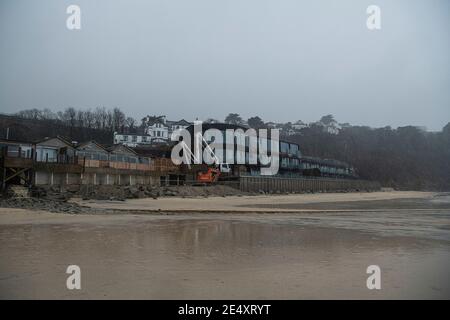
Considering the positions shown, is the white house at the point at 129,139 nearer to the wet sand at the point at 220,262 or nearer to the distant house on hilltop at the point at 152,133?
the distant house on hilltop at the point at 152,133

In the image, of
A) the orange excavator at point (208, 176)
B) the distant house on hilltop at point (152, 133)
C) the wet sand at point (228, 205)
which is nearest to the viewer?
the wet sand at point (228, 205)

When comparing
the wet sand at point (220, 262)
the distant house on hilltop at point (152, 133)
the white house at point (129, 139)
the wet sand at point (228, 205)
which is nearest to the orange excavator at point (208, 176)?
the wet sand at point (228, 205)

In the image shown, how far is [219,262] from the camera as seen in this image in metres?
9.50

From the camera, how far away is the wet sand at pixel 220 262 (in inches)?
275

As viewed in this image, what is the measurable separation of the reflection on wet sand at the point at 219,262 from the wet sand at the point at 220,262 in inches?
0.8

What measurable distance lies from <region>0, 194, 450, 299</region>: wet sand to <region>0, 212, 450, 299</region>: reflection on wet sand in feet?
0.06

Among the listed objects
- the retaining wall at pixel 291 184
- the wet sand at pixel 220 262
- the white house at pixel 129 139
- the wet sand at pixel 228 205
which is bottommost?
the wet sand at pixel 220 262

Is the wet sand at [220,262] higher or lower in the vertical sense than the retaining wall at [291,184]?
lower

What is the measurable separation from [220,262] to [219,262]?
0.9 inches

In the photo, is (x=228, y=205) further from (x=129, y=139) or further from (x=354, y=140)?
(x=354, y=140)

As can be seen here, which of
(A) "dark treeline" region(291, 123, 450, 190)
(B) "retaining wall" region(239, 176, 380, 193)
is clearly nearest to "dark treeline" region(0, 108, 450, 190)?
(A) "dark treeline" region(291, 123, 450, 190)

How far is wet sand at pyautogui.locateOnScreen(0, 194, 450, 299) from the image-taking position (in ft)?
22.9

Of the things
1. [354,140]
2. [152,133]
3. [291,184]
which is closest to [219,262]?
[291,184]

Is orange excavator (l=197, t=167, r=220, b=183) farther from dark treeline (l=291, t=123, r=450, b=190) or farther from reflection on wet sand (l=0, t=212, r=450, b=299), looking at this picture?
dark treeline (l=291, t=123, r=450, b=190)
